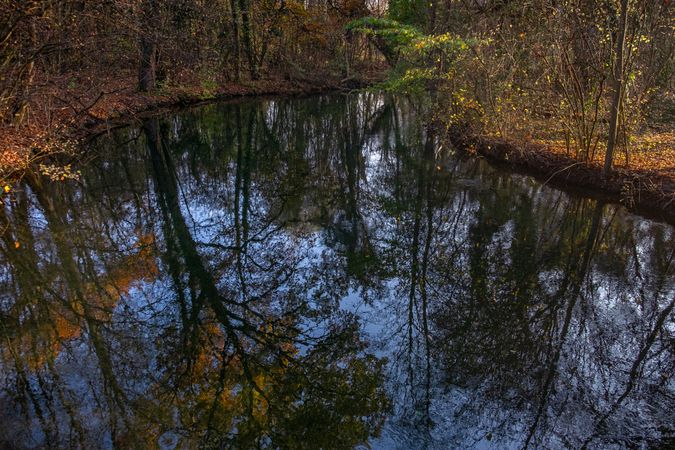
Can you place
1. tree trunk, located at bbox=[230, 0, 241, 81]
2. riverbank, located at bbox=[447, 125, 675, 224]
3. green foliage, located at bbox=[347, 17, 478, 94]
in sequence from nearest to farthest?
riverbank, located at bbox=[447, 125, 675, 224]
green foliage, located at bbox=[347, 17, 478, 94]
tree trunk, located at bbox=[230, 0, 241, 81]

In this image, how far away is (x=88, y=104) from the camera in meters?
16.1

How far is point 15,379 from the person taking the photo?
15.7 ft

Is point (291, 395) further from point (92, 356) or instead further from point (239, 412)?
point (92, 356)

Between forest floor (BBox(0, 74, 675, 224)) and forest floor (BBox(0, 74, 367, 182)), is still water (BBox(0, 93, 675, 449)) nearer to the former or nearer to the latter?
forest floor (BBox(0, 74, 675, 224))

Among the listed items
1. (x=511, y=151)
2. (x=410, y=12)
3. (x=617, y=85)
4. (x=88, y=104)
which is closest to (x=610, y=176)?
(x=617, y=85)

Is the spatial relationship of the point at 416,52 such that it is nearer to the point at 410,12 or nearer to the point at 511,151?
the point at 410,12

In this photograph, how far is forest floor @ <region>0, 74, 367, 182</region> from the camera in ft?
34.4

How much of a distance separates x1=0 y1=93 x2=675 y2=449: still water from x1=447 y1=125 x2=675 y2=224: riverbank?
1.69 ft

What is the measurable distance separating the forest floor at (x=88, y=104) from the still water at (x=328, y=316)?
899 millimetres

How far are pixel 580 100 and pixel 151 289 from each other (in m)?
9.16

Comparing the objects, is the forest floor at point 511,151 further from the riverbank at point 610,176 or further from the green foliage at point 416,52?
the green foliage at point 416,52

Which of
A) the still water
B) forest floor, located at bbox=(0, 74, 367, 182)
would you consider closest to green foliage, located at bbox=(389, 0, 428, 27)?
forest floor, located at bbox=(0, 74, 367, 182)

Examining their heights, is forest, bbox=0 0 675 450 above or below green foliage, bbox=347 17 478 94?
below

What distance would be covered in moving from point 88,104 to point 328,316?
44.7ft
